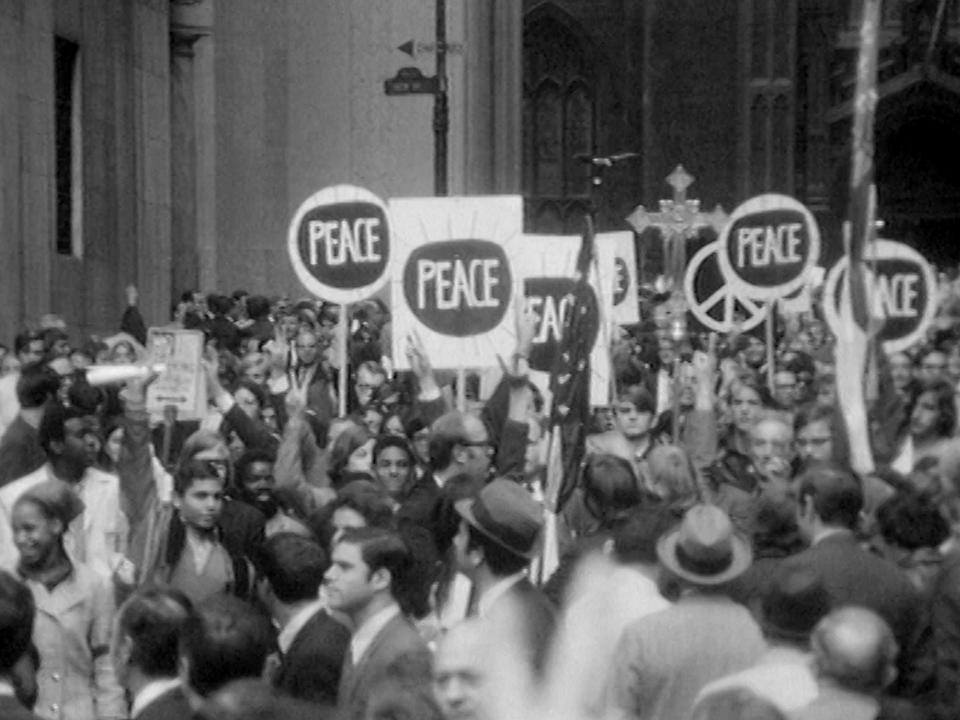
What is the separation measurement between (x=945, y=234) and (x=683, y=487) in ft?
138

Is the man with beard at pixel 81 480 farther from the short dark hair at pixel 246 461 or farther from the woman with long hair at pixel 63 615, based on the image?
the woman with long hair at pixel 63 615

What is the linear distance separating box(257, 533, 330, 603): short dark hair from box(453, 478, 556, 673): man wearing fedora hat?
0.51m

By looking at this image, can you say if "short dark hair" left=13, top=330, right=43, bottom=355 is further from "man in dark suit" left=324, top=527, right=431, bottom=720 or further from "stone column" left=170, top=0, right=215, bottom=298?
"stone column" left=170, top=0, right=215, bottom=298

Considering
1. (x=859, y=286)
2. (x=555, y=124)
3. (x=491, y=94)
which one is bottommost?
(x=859, y=286)

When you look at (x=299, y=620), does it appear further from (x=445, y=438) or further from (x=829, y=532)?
(x=445, y=438)

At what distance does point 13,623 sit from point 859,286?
18.0ft

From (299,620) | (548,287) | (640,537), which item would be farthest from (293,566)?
(548,287)

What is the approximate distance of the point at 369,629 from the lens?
7750 mm

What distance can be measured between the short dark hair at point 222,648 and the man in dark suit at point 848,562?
7.41 ft

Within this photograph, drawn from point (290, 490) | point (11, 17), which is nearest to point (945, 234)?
point (11, 17)

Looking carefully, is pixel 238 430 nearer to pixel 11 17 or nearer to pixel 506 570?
pixel 506 570

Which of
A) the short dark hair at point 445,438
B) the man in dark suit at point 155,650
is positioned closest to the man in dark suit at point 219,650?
the man in dark suit at point 155,650

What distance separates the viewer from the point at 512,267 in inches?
599

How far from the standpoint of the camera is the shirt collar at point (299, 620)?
830cm
